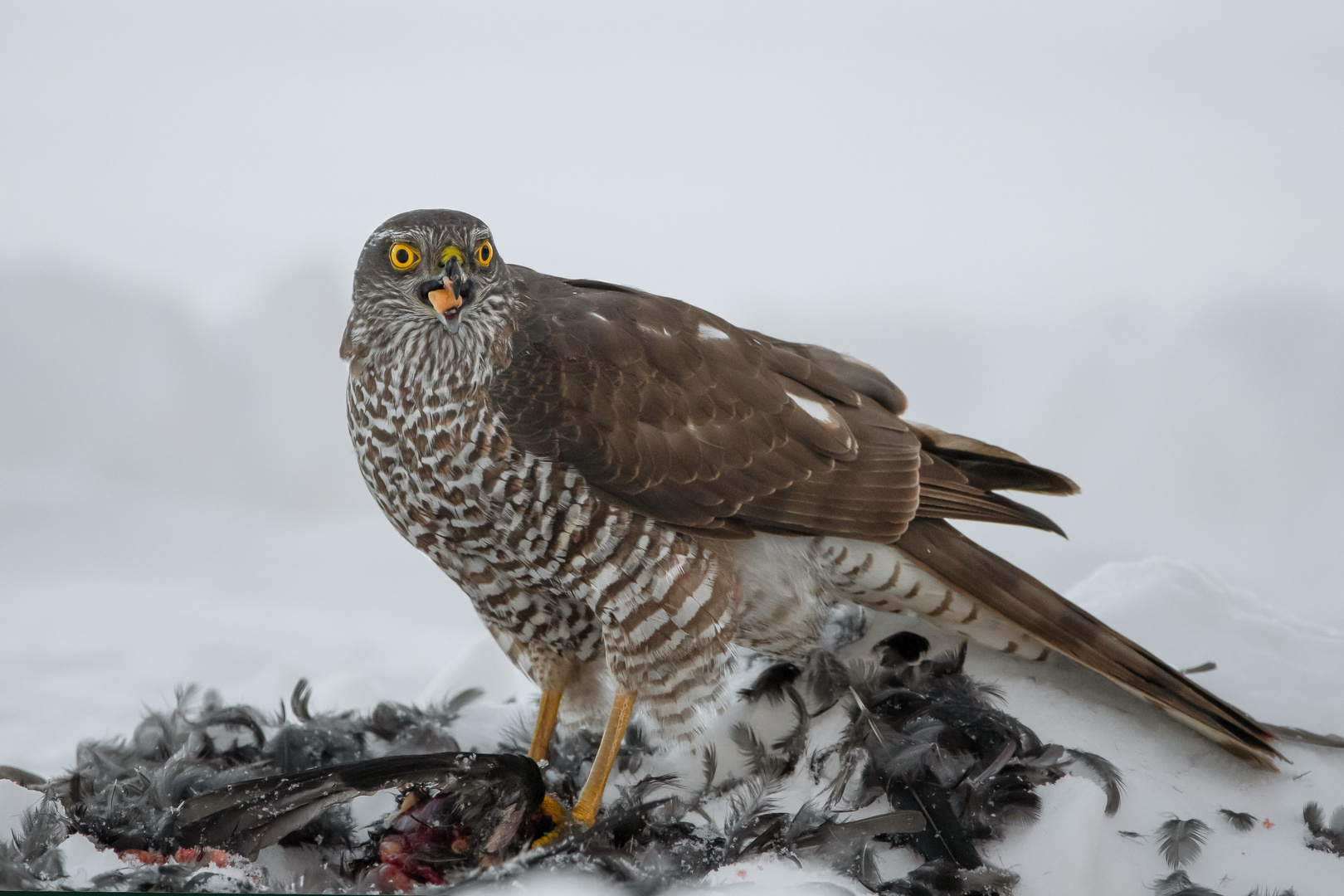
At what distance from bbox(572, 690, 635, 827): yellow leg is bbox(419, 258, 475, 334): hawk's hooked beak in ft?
1.96

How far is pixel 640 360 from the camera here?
1.64m

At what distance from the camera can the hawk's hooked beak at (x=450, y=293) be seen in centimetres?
149

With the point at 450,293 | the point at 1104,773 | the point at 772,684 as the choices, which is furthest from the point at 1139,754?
the point at 450,293

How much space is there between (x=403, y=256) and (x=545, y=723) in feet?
2.77

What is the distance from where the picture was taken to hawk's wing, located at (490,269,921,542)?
156 centimetres

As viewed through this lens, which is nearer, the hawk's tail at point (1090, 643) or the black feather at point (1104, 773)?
the black feather at point (1104, 773)

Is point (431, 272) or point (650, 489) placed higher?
point (431, 272)

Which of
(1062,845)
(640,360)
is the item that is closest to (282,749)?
(640,360)

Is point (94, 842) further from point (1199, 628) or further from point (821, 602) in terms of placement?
point (1199, 628)

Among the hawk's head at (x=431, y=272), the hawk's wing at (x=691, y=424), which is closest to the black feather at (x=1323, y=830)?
the hawk's wing at (x=691, y=424)

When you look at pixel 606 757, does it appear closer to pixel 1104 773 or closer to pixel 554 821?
pixel 554 821

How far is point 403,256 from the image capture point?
1.53m

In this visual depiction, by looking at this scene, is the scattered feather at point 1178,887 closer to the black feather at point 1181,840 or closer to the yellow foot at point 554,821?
the black feather at point 1181,840

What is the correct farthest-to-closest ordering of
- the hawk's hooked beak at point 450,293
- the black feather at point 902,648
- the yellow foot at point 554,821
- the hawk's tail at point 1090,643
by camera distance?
the black feather at point 902,648 → the hawk's tail at point 1090,643 → the yellow foot at point 554,821 → the hawk's hooked beak at point 450,293
